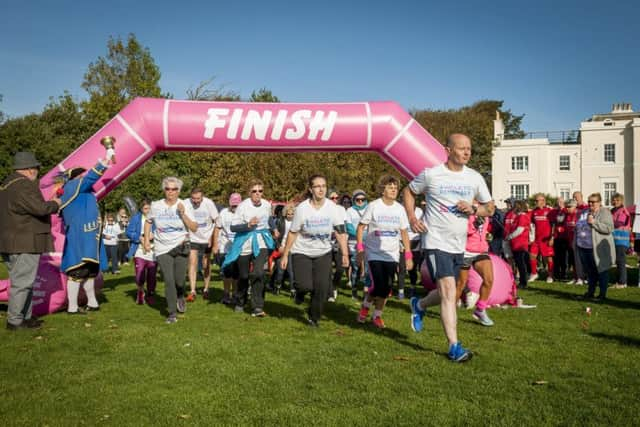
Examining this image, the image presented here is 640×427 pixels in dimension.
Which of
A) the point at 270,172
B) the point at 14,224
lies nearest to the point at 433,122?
the point at 270,172

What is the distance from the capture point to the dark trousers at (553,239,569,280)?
13228mm

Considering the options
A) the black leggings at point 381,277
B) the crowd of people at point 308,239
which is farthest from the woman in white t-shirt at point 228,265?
the black leggings at point 381,277

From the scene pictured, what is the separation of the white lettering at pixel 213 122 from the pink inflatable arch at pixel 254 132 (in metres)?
0.02

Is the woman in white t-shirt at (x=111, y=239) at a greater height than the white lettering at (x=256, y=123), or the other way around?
the white lettering at (x=256, y=123)

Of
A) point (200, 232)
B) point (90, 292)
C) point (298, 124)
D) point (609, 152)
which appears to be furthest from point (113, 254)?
point (609, 152)

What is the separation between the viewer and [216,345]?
6.32 meters

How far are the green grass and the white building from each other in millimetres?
44142

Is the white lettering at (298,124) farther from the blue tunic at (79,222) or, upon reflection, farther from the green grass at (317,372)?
the green grass at (317,372)

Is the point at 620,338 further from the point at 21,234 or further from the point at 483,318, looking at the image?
the point at 21,234

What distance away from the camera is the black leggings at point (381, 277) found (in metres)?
7.39

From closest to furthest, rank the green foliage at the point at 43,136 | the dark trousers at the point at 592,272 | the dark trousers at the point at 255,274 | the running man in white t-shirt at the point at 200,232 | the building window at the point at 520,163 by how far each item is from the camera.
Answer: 1. the dark trousers at the point at 255,274
2. the dark trousers at the point at 592,272
3. the running man in white t-shirt at the point at 200,232
4. the green foliage at the point at 43,136
5. the building window at the point at 520,163

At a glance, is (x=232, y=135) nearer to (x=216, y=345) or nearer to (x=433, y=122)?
(x=216, y=345)

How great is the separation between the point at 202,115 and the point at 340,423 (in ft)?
22.6

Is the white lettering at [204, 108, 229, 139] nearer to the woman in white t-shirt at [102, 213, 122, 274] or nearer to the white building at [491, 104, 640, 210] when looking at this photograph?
the woman in white t-shirt at [102, 213, 122, 274]
